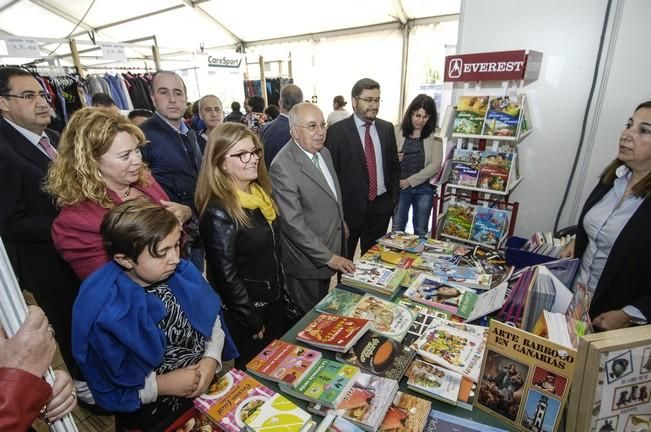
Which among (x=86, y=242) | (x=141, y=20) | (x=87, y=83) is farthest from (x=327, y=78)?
(x=86, y=242)

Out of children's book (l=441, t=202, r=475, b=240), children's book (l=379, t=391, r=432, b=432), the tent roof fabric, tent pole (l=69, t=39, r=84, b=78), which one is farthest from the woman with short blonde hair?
the tent roof fabric

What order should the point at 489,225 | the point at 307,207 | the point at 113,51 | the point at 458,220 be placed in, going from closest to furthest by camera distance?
1. the point at 307,207
2. the point at 489,225
3. the point at 458,220
4. the point at 113,51

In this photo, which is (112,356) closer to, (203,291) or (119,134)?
(203,291)

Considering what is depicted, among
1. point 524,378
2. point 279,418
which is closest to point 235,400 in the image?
point 279,418

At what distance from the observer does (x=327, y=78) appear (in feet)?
29.0

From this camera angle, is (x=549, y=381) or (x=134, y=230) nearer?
(x=549, y=381)

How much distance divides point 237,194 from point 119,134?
52cm

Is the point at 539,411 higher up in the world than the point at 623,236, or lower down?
lower down

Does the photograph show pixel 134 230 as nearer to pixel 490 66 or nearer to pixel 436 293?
pixel 436 293

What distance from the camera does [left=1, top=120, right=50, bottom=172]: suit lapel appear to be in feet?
5.60

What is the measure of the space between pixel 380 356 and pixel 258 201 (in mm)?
870

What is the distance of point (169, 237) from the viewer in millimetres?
1081

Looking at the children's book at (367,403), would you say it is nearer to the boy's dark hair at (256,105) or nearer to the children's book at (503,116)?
the children's book at (503,116)

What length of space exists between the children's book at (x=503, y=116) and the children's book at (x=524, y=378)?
7.02 feet
